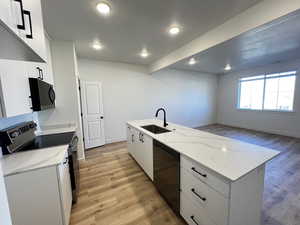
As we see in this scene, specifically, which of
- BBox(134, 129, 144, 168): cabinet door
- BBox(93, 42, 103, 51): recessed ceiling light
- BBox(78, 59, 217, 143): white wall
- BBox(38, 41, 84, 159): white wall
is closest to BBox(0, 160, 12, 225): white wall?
BBox(134, 129, 144, 168): cabinet door

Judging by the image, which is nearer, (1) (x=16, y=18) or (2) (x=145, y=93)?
(1) (x=16, y=18)

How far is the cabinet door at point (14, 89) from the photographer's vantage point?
3.39ft

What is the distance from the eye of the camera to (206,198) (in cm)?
115

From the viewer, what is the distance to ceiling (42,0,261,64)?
1.68m

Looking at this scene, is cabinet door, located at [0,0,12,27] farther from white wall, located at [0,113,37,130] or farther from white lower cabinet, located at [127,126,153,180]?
white lower cabinet, located at [127,126,153,180]

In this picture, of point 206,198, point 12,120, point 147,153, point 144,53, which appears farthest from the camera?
point 144,53

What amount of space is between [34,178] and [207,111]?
686 centimetres

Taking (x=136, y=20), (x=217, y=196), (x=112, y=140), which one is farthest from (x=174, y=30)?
(x=112, y=140)

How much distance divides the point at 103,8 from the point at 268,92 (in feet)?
20.4

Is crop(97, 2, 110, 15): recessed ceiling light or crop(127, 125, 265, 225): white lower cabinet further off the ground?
crop(97, 2, 110, 15): recessed ceiling light

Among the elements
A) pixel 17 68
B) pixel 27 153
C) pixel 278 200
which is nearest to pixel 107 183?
pixel 27 153

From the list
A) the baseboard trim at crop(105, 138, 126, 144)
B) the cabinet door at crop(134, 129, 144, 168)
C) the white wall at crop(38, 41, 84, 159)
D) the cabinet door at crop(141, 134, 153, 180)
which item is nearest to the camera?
the cabinet door at crop(141, 134, 153, 180)

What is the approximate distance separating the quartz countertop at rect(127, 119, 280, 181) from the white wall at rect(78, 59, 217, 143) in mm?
2893

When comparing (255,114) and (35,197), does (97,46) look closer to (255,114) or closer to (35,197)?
(35,197)
